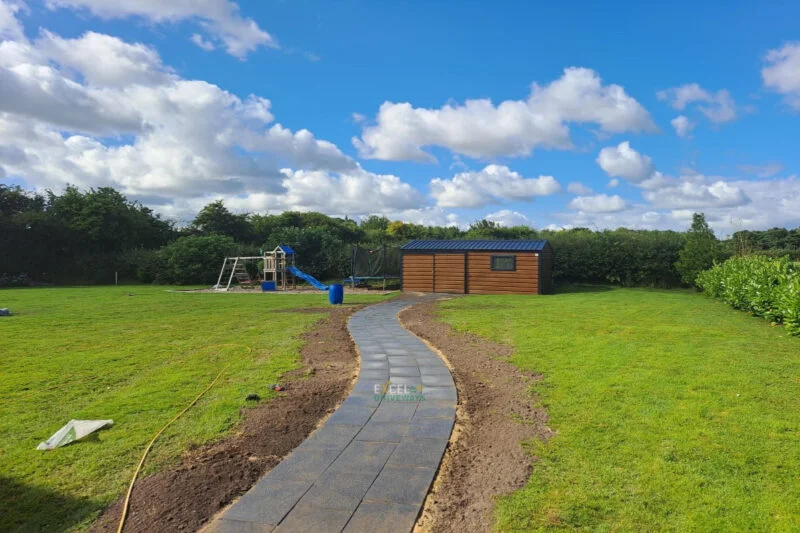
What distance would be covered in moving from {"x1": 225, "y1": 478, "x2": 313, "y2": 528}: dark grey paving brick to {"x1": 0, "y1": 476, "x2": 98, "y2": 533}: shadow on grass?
0.91 m

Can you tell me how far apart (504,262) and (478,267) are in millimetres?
1121

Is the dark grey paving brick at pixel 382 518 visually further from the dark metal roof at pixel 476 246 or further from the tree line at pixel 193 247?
the tree line at pixel 193 247

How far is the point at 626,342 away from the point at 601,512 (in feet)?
18.8

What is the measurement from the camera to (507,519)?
2.80 meters

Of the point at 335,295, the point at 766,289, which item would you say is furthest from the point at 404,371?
the point at 766,289

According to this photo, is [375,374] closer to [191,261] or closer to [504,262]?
[504,262]

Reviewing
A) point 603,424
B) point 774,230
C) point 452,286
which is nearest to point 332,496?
point 603,424

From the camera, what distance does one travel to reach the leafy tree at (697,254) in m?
20.3

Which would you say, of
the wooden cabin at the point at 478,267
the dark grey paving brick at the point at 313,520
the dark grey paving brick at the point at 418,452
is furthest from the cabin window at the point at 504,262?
the dark grey paving brick at the point at 313,520

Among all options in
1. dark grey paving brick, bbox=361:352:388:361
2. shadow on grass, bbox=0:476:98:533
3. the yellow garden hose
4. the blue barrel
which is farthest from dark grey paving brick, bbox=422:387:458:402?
the blue barrel

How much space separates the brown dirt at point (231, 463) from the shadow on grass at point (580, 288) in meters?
17.6

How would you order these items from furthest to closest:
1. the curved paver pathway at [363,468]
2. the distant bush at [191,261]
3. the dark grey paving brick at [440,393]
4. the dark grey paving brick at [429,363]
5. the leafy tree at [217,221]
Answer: the leafy tree at [217,221] < the distant bush at [191,261] < the dark grey paving brick at [429,363] < the dark grey paving brick at [440,393] < the curved paver pathway at [363,468]

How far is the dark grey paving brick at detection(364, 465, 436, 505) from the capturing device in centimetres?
301

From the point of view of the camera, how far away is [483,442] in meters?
4.04
